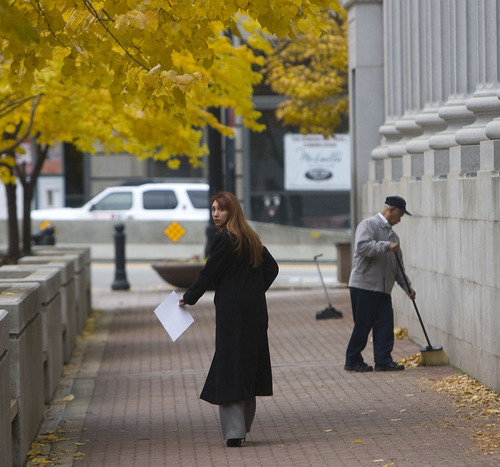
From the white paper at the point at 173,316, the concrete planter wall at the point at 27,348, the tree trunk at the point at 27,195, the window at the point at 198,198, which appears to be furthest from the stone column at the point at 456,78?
the window at the point at 198,198

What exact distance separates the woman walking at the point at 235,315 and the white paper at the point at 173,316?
108 mm

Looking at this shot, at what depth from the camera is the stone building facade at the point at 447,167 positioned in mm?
10523

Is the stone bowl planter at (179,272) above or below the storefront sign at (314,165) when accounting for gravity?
below

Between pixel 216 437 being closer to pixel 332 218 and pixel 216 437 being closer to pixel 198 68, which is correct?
pixel 198 68

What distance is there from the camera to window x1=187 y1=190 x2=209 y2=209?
32.5 m

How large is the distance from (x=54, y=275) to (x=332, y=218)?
82.2ft

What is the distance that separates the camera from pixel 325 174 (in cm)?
3638

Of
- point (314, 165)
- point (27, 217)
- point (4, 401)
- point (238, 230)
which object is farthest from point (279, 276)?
point (4, 401)

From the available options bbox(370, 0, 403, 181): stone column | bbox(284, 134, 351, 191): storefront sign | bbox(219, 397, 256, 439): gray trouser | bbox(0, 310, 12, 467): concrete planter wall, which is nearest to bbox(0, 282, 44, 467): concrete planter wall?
bbox(0, 310, 12, 467): concrete planter wall

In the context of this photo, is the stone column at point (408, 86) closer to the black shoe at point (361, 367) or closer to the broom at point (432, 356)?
the broom at point (432, 356)

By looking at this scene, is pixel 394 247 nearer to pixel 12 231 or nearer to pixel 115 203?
pixel 12 231

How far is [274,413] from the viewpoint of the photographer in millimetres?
9930

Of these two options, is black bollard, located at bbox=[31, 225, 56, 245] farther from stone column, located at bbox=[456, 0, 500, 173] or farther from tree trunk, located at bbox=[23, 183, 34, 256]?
stone column, located at bbox=[456, 0, 500, 173]

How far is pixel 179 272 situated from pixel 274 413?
1213 cm
